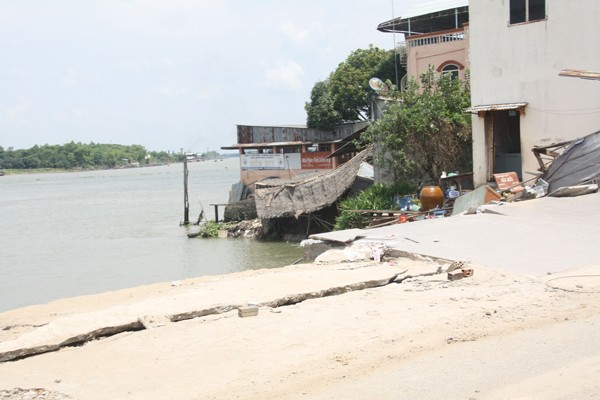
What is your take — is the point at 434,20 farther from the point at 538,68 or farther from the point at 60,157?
the point at 60,157

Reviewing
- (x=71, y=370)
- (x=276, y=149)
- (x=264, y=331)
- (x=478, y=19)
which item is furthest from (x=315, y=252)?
(x=276, y=149)

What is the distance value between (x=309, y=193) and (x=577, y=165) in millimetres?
10715

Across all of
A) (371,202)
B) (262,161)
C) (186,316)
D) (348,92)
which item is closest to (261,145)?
(262,161)

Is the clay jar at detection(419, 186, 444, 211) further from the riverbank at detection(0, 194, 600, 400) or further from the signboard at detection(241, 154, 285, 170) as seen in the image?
the signboard at detection(241, 154, 285, 170)

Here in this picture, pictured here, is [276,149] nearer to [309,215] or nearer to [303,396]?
[309,215]

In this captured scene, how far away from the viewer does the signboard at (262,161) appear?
117 ft

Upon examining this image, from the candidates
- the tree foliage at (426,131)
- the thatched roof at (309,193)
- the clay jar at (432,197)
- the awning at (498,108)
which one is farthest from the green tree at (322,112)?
the clay jar at (432,197)

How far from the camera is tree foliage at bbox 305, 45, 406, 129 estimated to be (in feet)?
120

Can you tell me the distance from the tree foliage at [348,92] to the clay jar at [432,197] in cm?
1901

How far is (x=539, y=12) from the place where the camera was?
17.2m

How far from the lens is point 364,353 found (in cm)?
552

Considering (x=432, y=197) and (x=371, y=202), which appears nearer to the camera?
(x=432, y=197)

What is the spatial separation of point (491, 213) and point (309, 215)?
12.2m

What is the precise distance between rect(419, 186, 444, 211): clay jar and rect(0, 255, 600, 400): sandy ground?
34.0ft
